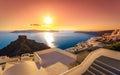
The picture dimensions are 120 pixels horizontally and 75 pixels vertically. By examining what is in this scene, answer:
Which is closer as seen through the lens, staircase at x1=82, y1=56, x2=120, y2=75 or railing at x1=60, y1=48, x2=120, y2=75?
staircase at x1=82, y1=56, x2=120, y2=75

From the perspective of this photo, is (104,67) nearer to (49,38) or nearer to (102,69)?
(102,69)

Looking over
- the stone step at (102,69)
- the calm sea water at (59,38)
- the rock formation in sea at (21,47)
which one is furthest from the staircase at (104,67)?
the rock formation in sea at (21,47)

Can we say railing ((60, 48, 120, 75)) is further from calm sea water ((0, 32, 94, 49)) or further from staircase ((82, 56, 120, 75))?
calm sea water ((0, 32, 94, 49))

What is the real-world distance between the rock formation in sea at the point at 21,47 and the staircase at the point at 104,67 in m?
4.08

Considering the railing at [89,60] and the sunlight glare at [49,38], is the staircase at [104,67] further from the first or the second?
the sunlight glare at [49,38]

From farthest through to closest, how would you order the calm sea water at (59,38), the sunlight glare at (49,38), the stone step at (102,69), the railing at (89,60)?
the sunlight glare at (49,38)
the calm sea water at (59,38)
the railing at (89,60)
the stone step at (102,69)

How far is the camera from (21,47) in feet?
31.6

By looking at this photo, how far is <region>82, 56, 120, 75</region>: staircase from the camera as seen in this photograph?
5.30 m

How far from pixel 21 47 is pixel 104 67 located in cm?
535

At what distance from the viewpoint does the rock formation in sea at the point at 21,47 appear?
29.9 feet

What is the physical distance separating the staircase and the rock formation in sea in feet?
13.4

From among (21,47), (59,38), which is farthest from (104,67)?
(21,47)

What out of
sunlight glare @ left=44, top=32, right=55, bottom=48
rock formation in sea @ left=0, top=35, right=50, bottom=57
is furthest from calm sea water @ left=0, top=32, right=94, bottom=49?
rock formation in sea @ left=0, top=35, right=50, bottom=57

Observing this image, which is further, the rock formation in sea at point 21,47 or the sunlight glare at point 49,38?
the sunlight glare at point 49,38
